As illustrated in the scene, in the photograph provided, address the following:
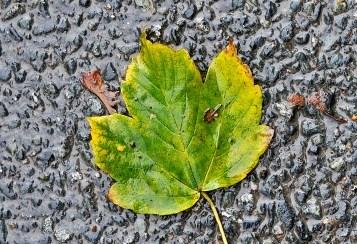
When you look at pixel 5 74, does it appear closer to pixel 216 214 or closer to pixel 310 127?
pixel 216 214

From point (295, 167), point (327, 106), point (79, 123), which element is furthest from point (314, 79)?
point (79, 123)

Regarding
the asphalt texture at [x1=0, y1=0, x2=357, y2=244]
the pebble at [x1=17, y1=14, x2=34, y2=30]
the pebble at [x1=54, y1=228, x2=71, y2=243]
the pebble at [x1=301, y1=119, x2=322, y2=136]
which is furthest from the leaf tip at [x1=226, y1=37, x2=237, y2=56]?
the pebble at [x1=54, y1=228, x2=71, y2=243]

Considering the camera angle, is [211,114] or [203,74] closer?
[211,114]

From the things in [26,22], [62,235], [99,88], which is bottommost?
[62,235]

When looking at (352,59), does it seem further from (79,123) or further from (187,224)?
(79,123)

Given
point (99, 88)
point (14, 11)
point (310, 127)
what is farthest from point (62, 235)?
point (310, 127)

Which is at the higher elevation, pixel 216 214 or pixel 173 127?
pixel 173 127
